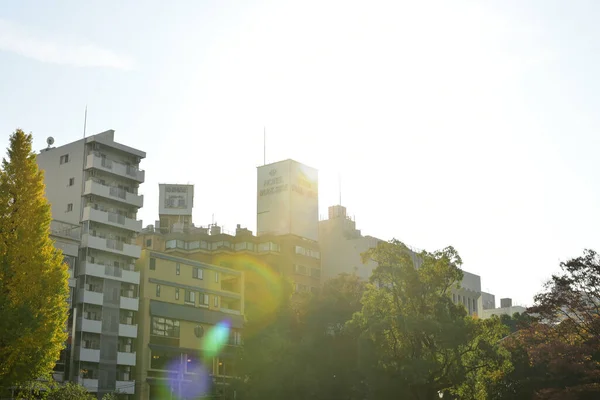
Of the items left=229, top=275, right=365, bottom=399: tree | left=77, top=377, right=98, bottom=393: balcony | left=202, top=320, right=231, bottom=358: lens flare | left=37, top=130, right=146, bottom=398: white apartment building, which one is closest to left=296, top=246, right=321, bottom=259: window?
left=202, top=320, right=231, bottom=358: lens flare

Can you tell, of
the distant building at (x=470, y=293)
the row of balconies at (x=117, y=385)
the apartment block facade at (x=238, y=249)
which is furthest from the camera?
the distant building at (x=470, y=293)

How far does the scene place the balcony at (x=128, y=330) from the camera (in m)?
82.4

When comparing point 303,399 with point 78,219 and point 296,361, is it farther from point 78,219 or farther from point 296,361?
point 78,219

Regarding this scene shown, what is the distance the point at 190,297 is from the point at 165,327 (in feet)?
17.0

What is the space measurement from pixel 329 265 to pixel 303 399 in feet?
248

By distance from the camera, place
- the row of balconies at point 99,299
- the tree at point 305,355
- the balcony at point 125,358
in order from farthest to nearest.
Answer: the balcony at point 125,358
the row of balconies at point 99,299
the tree at point 305,355

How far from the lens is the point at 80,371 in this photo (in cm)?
7750

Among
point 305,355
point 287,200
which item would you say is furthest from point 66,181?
point 287,200

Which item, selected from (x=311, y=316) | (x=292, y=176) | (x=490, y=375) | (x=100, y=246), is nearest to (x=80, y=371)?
(x=100, y=246)

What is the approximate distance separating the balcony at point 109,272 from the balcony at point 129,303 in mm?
1959

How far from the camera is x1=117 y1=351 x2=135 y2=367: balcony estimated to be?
8144 centimetres

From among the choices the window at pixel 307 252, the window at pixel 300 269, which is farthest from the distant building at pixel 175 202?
the window at pixel 300 269

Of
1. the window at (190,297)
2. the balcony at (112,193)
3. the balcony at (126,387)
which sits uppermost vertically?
the balcony at (112,193)

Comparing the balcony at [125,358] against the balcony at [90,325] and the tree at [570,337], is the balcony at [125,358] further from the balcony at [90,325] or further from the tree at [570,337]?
the tree at [570,337]
